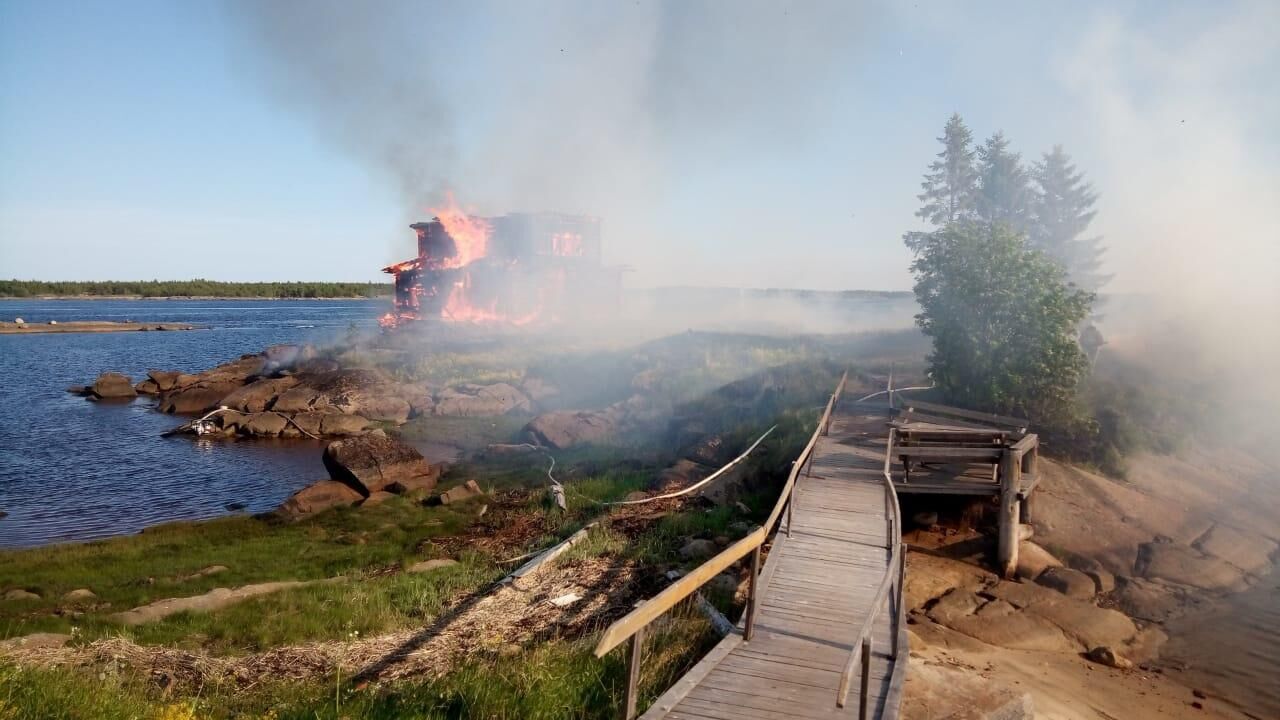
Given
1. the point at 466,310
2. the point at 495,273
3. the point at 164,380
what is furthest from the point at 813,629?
the point at 495,273

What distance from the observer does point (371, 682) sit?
9.68 m

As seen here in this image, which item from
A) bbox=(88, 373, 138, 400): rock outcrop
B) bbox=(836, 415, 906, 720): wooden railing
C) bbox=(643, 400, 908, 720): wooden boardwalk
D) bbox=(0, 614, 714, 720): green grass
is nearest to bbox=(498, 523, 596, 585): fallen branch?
bbox=(0, 614, 714, 720): green grass

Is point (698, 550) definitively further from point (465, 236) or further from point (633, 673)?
point (465, 236)

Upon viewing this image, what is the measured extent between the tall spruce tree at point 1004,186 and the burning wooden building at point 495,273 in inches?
1326

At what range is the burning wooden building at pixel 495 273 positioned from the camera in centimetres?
6512

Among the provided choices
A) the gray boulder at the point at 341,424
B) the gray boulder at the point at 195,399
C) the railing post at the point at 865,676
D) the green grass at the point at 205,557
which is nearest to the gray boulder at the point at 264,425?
the gray boulder at the point at 341,424

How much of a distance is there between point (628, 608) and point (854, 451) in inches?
296

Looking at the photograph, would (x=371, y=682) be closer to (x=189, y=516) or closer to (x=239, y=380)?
(x=189, y=516)

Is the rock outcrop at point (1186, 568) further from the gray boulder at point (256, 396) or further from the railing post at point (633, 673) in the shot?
the gray boulder at point (256, 396)

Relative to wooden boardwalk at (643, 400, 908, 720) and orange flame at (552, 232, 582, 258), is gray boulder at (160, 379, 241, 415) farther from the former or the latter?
wooden boardwalk at (643, 400, 908, 720)

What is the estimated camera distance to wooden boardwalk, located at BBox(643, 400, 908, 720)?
7.53 metres

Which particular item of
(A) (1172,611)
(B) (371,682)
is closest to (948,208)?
(A) (1172,611)

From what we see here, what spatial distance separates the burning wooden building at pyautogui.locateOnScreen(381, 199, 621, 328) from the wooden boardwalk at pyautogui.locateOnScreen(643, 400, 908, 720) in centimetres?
5348

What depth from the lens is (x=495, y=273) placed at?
65.9m
